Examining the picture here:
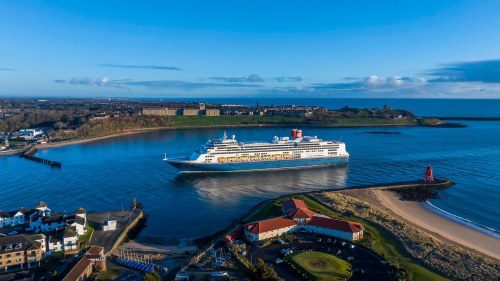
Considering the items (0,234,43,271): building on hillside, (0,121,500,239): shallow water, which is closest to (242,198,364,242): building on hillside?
(0,121,500,239): shallow water

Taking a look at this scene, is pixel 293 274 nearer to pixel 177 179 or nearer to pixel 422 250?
pixel 422 250

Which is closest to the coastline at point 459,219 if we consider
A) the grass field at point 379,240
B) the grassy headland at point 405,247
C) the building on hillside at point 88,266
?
the grassy headland at point 405,247

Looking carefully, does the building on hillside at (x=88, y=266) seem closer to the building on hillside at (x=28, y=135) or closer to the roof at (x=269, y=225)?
the roof at (x=269, y=225)

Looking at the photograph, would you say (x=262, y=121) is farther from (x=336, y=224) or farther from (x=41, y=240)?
(x=41, y=240)

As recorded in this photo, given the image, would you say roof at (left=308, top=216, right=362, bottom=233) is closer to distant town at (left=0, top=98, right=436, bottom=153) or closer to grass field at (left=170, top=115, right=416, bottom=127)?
distant town at (left=0, top=98, right=436, bottom=153)

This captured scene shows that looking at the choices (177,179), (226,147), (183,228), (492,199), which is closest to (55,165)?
(177,179)

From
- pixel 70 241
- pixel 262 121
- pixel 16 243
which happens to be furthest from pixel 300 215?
pixel 262 121
